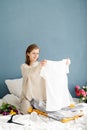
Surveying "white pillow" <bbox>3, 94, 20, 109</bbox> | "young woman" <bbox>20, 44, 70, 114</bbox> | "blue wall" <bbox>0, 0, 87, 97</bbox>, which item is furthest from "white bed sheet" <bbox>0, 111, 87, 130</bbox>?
"blue wall" <bbox>0, 0, 87, 97</bbox>

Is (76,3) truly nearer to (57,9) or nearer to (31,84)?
(57,9)

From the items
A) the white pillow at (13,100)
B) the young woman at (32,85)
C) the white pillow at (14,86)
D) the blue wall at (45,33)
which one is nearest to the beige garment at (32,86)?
the young woman at (32,85)

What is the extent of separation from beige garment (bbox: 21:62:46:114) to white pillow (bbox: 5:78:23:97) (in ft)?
1.52

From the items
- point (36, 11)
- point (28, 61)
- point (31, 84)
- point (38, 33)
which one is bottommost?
point (31, 84)

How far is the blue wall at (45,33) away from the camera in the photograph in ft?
10.8

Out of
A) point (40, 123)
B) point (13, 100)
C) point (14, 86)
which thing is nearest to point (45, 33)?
point (14, 86)

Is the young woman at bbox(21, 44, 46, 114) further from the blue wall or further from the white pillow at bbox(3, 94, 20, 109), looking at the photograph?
the blue wall

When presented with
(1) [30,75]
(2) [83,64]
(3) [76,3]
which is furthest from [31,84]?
(3) [76,3]

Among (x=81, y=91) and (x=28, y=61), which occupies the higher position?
(x=28, y=61)

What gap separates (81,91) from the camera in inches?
134

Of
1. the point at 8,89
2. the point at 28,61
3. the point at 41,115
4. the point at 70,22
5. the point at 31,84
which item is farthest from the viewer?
the point at 70,22

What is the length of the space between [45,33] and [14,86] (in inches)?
34.1

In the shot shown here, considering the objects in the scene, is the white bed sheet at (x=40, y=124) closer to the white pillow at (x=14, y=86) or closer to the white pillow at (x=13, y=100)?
the white pillow at (x=13, y=100)

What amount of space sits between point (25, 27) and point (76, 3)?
833 mm
